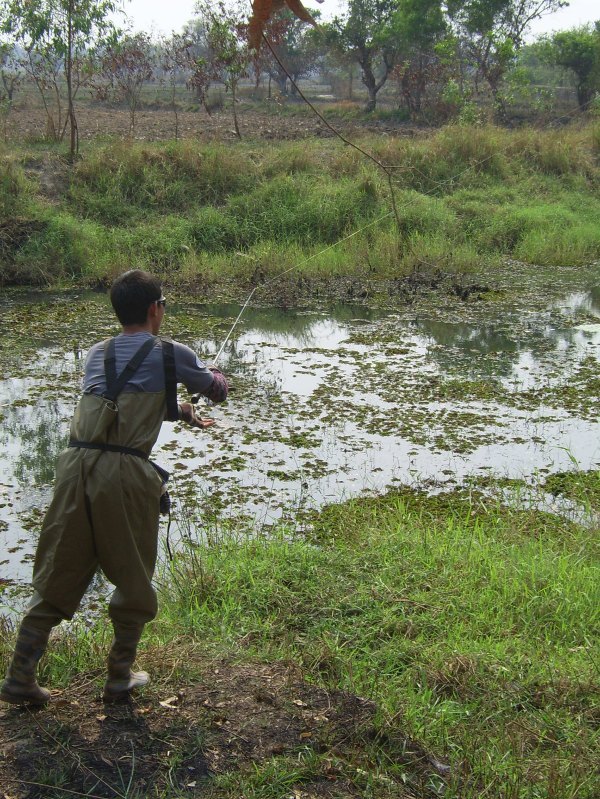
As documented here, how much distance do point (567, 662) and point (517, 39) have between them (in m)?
25.0

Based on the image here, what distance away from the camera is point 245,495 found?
16.5 feet

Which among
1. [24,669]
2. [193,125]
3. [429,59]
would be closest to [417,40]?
[429,59]

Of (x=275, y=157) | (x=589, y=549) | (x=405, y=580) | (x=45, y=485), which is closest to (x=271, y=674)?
(x=405, y=580)

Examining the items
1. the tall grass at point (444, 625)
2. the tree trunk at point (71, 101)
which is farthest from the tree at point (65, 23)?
the tall grass at point (444, 625)

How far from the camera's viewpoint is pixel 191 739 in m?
2.51

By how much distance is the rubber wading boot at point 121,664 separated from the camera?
263 centimetres

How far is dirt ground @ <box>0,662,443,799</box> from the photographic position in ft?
7.63

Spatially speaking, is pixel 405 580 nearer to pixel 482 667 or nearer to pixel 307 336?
pixel 482 667

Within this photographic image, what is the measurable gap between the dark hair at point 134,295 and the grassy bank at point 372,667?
115cm

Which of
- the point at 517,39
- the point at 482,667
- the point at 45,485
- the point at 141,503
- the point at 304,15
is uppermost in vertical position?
the point at 517,39

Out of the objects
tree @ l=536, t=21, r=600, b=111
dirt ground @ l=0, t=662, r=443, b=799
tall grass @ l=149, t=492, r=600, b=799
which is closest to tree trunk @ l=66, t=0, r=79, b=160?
tall grass @ l=149, t=492, r=600, b=799

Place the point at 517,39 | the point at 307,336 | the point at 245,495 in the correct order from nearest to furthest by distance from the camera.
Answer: the point at 245,495 < the point at 307,336 < the point at 517,39

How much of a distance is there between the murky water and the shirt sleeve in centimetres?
151

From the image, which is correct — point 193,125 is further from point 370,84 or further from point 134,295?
point 134,295
